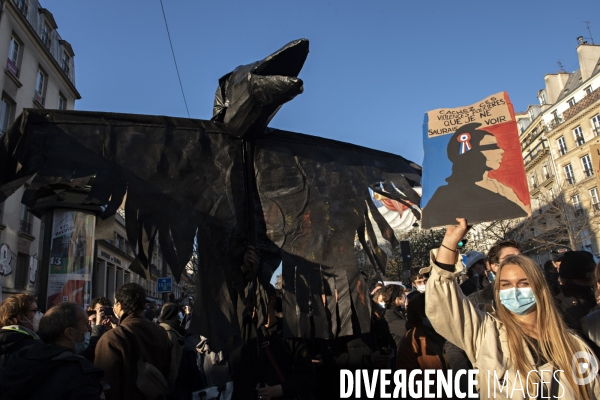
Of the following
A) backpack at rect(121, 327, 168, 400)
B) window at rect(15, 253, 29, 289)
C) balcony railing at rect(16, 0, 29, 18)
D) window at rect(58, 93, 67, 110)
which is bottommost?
backpack at rect(121, 327, 168, 400)

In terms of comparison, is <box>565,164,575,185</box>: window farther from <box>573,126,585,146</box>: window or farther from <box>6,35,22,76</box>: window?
<box>6,35,22,76</box>: window

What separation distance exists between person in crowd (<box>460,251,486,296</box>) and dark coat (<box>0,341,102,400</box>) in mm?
3358

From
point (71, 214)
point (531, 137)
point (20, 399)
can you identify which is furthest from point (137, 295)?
point (531, 137)

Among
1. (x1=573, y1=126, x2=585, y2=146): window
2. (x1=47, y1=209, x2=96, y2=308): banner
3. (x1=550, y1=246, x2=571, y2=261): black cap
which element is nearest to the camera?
(x1=550, y1=246, x2=571, y2=261): black cap

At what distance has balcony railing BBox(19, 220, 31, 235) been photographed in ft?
63.0

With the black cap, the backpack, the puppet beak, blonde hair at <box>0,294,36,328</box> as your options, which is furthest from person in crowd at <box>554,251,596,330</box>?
blonde hair at <box>0,294,36,328</box>

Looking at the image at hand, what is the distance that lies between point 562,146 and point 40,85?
37540 millimetres

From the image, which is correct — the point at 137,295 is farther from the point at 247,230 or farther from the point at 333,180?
the point at 333,180

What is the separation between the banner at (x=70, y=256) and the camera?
193 inches

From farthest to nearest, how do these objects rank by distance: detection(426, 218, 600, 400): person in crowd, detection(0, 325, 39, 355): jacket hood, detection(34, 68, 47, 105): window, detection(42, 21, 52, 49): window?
detection(42, 21, 52, 49): window → detection(34, 68, 47, 105): window → detection(0, 325, 39, 355): jacket hood → detection(426, 218, 600, 400): person in crowd

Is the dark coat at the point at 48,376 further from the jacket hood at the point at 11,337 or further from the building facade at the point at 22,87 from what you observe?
the building facade at the point at 22,87

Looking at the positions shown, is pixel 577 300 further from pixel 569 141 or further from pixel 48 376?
pixel 569 141

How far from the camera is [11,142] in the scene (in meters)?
2.53

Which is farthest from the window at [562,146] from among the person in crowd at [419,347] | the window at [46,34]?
the person in crowd at [419,347]
